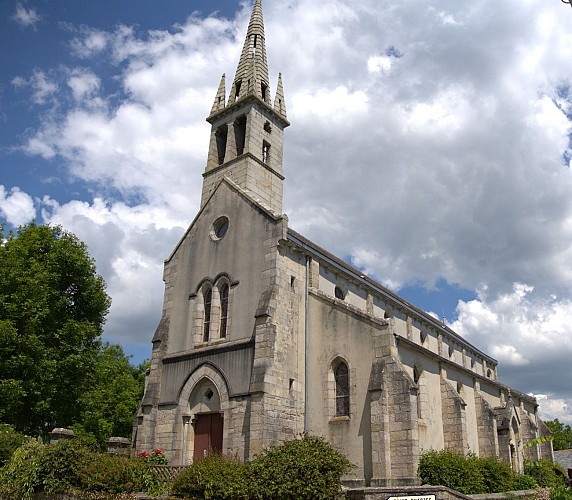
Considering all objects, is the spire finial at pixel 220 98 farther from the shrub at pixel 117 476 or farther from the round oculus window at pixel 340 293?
the shrub at pixel 117 476

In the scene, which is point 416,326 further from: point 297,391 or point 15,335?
point 15,335

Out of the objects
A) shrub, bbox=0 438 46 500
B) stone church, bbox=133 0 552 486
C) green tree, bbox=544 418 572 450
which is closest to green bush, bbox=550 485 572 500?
stone church, bbox=133 0 552 486

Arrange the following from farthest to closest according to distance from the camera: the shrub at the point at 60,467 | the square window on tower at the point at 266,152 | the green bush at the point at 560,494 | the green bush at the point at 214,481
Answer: the square window on tower at the point at 266,152 < the green bush at the point at 560,494 < the shrub at the point at 60,467 < the green bush at the point at 214,481

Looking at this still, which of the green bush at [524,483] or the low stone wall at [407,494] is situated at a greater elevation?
the low stone wall at [407,494]

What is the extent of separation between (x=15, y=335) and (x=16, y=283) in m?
2.75

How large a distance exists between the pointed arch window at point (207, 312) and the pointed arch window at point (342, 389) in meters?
6.31

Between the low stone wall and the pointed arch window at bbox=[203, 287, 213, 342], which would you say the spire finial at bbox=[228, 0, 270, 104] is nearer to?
the pointed arch window at bbox=[203, 287, 213, 342]

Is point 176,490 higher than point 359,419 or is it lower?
lower

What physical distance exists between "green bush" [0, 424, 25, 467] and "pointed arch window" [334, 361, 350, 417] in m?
12.8

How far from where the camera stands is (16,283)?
25594mm

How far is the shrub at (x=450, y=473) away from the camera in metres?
18.3

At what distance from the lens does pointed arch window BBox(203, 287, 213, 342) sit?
24.4 meters

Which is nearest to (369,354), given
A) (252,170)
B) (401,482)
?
(401,482)

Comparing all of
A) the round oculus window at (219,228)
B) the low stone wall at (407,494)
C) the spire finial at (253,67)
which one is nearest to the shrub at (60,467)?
the low stone wall at (407,494)
